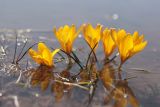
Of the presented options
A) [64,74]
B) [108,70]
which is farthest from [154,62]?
[64,74]

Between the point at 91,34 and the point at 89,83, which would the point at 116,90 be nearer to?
the point at 89,83

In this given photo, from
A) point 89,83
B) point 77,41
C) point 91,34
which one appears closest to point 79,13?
point 77,41

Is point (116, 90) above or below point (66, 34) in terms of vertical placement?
below

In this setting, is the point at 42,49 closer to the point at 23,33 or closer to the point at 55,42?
the point at 55,42

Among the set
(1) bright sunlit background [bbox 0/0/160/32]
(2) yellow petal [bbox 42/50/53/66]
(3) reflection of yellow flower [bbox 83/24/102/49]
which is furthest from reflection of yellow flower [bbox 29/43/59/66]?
(1) bright sunlit background [bbox 0/0/160/32]

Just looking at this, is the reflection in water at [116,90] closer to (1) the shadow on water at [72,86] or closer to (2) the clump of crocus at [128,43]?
(1) the shadow on water at [72,86]

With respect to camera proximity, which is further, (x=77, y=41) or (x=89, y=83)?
(x=77, y=41)

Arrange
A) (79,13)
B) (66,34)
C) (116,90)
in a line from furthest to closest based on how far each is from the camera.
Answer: (79,13), (66,34), (116,90)
